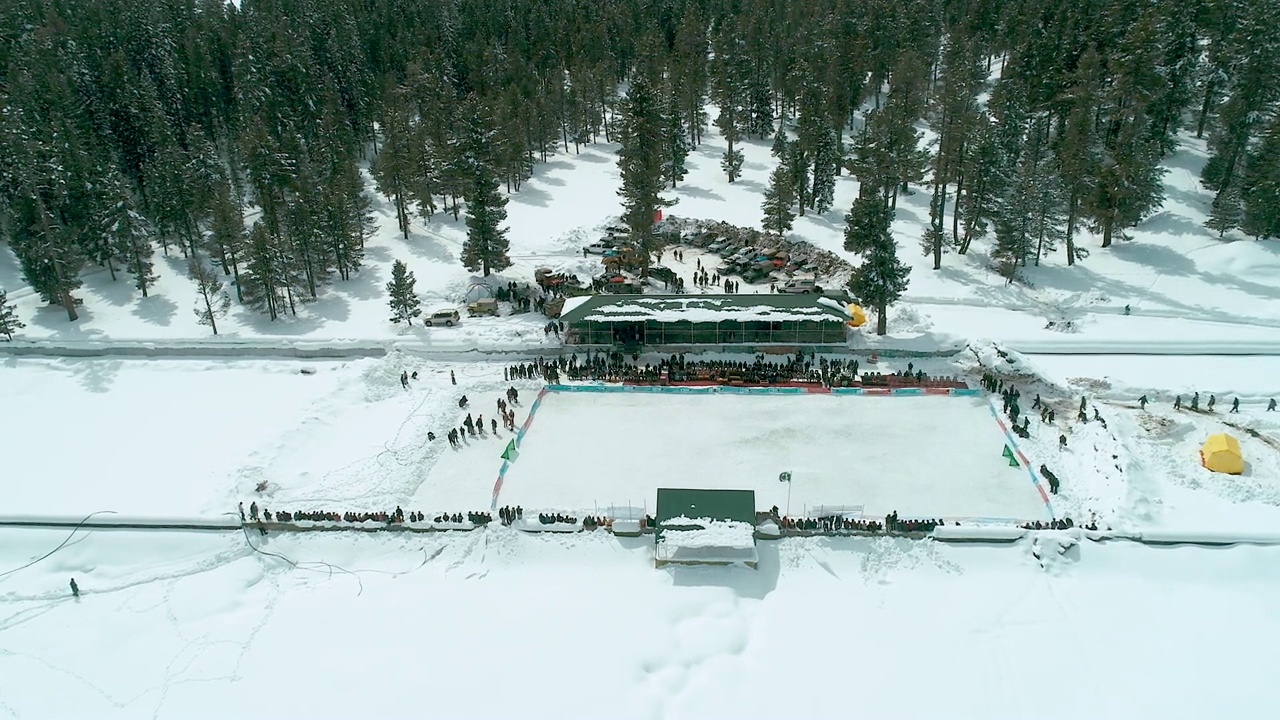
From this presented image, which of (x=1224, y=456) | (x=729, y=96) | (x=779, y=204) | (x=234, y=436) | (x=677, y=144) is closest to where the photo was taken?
(x=1224, y=456)

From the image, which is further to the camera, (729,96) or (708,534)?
(729,96)

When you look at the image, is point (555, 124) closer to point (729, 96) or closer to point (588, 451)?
point (729, 96)

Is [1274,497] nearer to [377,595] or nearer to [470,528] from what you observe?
[470,528]

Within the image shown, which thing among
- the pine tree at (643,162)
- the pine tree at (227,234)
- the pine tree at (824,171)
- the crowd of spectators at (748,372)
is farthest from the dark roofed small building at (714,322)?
the pine tree at (227,234)

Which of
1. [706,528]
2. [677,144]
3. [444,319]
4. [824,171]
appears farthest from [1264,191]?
[444,319]

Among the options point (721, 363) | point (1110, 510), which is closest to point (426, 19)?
point (721, 363)

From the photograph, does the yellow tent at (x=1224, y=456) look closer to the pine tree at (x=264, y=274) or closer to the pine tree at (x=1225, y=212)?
the pine tree at (x=1225, y=212)
